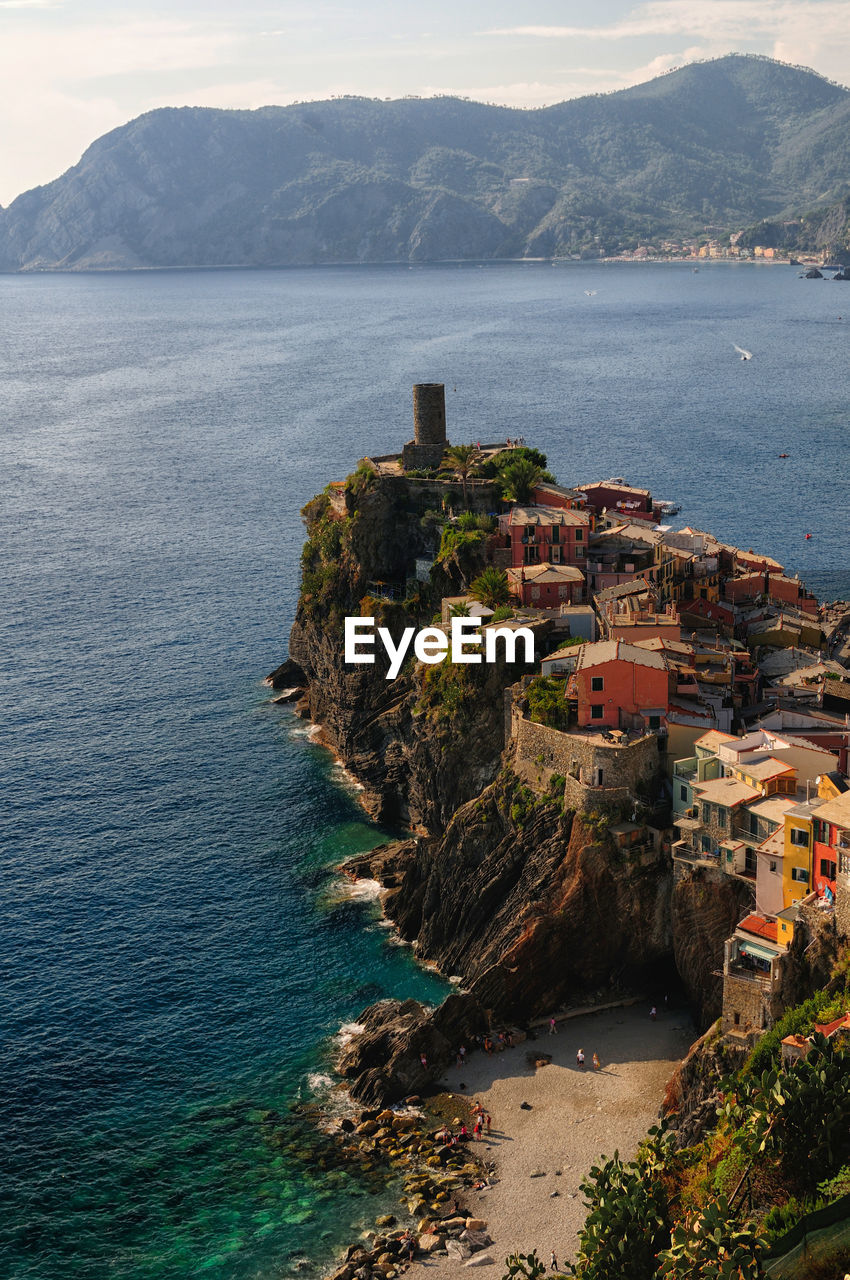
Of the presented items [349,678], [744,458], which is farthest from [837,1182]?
[744,458]

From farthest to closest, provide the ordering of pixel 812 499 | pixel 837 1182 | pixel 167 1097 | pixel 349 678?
pixel 812 499, pixel 349 678, pixel 167 1097, pixel 837 1182

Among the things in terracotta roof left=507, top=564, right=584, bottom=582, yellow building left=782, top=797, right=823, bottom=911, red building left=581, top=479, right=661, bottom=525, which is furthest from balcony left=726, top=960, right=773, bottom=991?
red building left=581, top=479, right=661, bottom=525

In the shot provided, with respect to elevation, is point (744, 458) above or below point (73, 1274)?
above

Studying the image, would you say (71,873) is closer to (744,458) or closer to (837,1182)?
(837,1182)

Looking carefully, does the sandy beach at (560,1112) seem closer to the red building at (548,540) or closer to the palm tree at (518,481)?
the red building at (548,540)

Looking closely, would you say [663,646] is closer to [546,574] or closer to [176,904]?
[546,574]

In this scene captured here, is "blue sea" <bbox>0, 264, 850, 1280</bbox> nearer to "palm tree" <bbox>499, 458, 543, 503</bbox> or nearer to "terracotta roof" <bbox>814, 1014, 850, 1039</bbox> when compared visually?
"terracotta roof" <bbox>814, 1014, 850, 1039</bbox>
